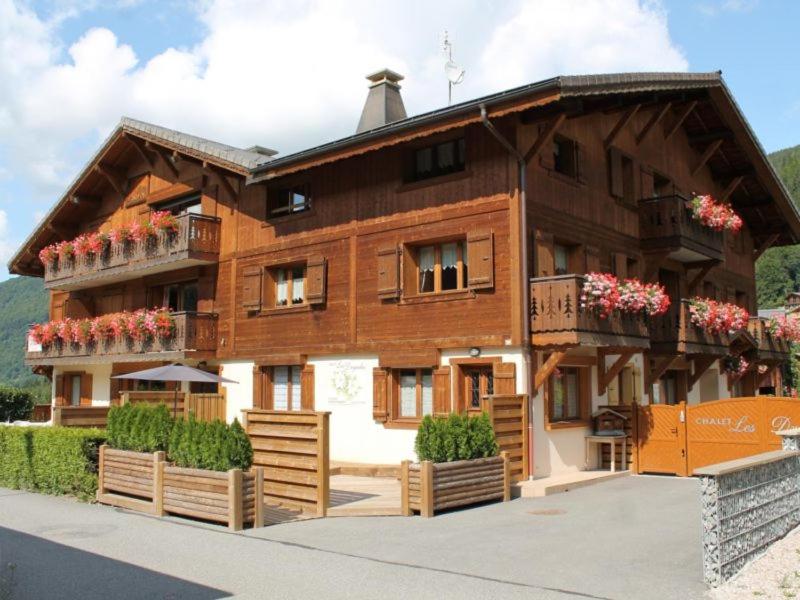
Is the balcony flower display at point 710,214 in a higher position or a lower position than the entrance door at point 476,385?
higher

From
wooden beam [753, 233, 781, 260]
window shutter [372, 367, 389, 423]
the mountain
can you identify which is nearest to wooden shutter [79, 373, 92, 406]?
window shutter [372, 367, 389, 423]

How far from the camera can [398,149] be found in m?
18.1

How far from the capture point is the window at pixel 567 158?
17781 millimetres

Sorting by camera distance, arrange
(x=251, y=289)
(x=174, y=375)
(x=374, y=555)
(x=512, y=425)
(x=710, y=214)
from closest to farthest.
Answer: (x=374, y=555), (x=512, y=425), (x=174, y=375), (x=710, y=214), (x=251, y=289)

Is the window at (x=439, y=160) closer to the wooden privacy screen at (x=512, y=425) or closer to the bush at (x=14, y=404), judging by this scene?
the wooden privacy screen at (x=512, y=425)

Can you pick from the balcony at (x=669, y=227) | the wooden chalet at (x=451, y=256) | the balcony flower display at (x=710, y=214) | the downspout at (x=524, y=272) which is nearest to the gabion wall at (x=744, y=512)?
the wooden chalet at (x=451, y=256)

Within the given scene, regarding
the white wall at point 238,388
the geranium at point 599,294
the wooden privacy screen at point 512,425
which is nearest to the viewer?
the wooden privacy screen at point 512,425

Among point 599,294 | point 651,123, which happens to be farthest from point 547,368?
point 651,123

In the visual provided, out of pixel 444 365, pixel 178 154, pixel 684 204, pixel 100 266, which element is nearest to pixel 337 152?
pixel 444 365

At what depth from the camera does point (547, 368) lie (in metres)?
15.6

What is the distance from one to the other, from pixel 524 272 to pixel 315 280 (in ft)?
18.9

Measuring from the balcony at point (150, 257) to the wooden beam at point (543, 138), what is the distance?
32.3ft

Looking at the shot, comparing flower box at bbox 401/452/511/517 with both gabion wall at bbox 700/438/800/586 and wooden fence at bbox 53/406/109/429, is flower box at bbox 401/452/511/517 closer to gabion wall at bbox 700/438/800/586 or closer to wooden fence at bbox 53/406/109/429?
gabion wall at bbox 700/438/800/586

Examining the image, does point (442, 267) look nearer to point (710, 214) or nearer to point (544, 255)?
point (544, 255)
